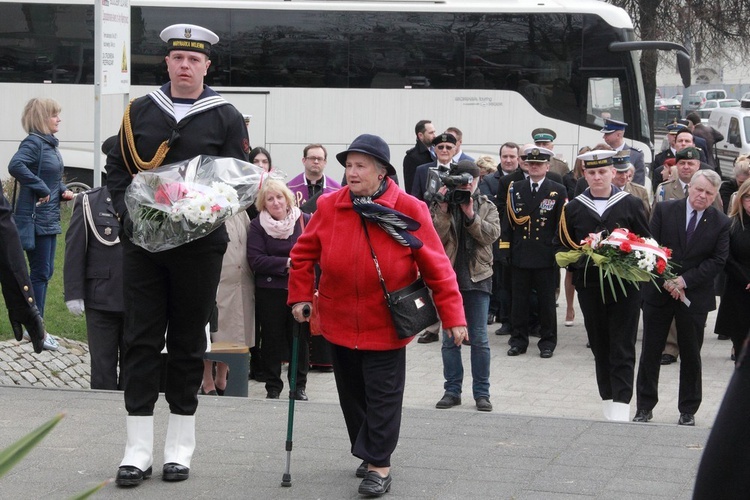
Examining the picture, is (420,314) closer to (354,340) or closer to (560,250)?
(354,340)

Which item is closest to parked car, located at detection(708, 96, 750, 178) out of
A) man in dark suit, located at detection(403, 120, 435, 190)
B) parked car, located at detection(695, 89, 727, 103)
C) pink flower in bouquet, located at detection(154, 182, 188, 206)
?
man in dark suit, located at detection(403, 120, 435, 190)

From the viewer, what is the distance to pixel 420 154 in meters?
15.1

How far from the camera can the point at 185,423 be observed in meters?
5.57

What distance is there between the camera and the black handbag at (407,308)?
18.2 ft

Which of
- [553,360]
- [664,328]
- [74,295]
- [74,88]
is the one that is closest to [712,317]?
[553,360]

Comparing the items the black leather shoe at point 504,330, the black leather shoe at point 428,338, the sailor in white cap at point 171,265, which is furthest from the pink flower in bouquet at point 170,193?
the black leather shoe at point 504,330

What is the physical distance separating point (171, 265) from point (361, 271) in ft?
2.97

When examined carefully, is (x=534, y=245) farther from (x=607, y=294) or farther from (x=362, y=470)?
(x=362, y=470)

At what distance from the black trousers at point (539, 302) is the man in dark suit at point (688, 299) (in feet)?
9.84

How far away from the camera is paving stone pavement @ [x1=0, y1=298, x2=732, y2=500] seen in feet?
18.2

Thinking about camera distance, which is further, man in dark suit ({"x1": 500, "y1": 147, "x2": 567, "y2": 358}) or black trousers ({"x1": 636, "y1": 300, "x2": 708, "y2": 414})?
man in dark suit ({"x1": 500, "y1": 147, "x2": 567, "y2": 358})

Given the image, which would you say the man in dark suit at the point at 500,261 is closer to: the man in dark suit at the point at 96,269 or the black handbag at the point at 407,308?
the man in dark suit at the point at 96,269

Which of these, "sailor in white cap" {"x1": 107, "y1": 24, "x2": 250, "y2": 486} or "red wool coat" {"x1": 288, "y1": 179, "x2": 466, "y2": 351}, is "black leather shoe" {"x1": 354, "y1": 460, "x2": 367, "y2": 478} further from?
"sailor in white cap" {"x1": 107, "y1": 24, "x2": 250, "y2": 486}

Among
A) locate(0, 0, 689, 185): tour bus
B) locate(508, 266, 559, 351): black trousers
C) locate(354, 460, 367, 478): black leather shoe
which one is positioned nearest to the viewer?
locate(354, 460, 367, 478): black leather shoe
